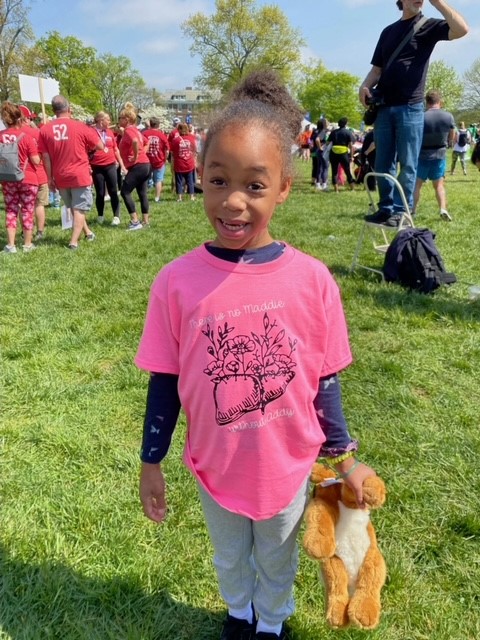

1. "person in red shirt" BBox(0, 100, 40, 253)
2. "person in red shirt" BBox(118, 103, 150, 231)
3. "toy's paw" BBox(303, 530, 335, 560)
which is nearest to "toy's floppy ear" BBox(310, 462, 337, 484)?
"toy's paw" BBox(303, 530, 335, 560)

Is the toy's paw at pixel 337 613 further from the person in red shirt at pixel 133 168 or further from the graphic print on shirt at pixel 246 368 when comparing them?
the person in red shirt at pixel 133 168

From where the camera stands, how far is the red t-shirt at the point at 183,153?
11242mm

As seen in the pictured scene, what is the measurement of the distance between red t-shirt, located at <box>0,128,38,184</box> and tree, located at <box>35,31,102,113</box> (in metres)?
41.5

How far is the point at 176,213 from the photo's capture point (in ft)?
31.6

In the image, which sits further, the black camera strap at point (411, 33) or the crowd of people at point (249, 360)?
the black camera strap at point (411, 33)

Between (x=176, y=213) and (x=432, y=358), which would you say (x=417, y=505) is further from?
(x=176, y=213)

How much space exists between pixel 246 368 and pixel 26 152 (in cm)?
663

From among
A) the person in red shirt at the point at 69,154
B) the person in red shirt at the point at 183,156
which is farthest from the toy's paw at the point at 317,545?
the person in red shirt at the point at 183,156

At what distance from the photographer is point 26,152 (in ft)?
22.0

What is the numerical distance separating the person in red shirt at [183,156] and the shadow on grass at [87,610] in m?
10.2

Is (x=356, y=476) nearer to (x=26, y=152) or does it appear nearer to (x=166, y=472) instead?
(x=166, y=472)

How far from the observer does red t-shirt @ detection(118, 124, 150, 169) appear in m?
8.09

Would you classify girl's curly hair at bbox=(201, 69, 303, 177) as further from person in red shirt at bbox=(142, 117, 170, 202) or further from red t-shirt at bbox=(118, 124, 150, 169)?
person in red shirt at bbox=(142, 117, 170, 202)

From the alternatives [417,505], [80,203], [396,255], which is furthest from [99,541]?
[80,203]
